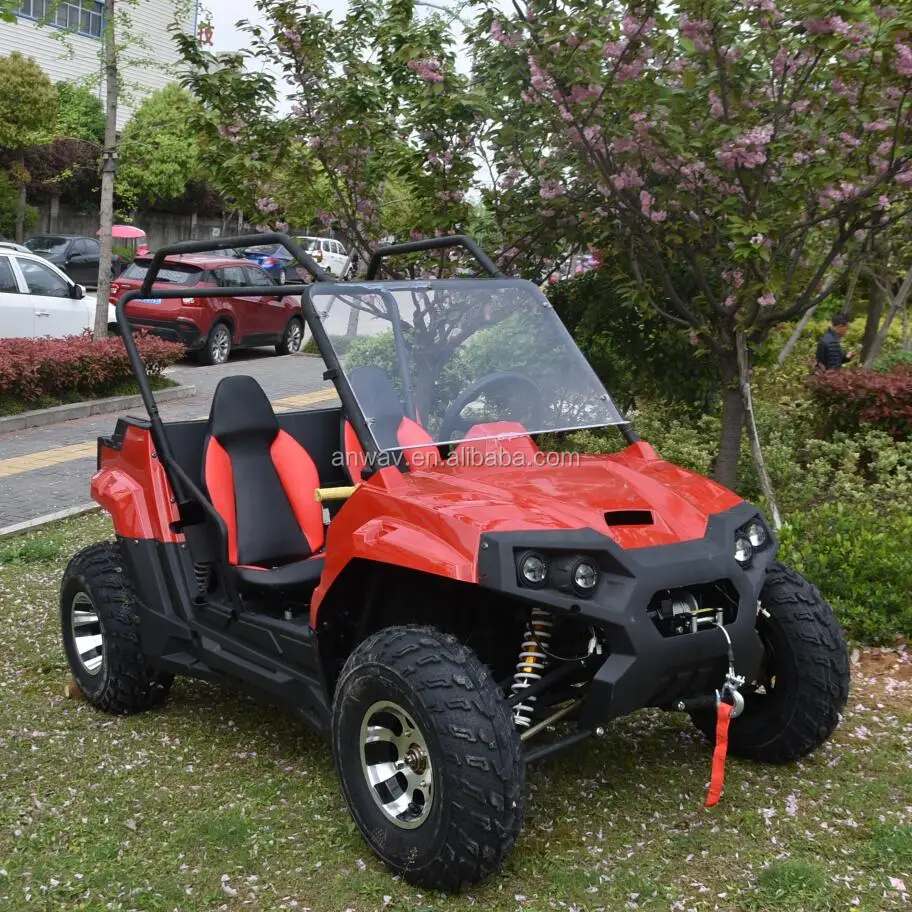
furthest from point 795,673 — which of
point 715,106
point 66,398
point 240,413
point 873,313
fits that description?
point 873,313

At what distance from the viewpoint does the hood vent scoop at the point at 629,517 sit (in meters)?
3.52

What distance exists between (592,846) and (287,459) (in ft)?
6.79

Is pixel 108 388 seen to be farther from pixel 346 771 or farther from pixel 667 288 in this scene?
pixel 346 771

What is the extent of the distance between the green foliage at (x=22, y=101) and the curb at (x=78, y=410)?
58.4ft

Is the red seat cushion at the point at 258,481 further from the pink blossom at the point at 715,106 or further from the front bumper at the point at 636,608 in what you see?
the pink blossom at the point at 715,106

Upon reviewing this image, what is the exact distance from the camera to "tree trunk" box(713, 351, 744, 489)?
743cm

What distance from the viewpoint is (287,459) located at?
15.8 feet

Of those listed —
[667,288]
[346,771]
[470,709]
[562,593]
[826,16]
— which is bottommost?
[346,771]

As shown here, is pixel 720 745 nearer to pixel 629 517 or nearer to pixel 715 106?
pixel 629 517

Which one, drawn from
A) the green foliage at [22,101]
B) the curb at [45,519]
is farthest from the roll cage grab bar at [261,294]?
the green foliage at [22,101]

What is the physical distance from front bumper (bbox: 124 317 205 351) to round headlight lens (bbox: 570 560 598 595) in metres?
13.4

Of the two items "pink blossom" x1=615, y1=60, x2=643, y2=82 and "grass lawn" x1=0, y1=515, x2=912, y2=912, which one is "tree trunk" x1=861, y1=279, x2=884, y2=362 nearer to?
"pink blossom" x1=615, y1=60, x2=643, y2=82

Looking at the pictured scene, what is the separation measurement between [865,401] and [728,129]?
390cm

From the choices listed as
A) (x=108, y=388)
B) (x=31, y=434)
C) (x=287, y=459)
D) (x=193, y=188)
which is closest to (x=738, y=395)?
(x=287, y=459)
